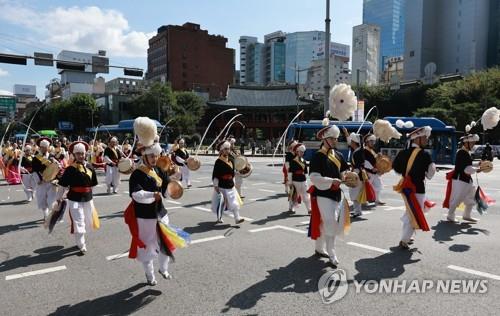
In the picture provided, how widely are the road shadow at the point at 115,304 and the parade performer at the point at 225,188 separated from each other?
138 inches

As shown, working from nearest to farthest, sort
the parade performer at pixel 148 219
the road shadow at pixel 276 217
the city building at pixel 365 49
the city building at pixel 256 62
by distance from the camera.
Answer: the parade performer at pixel 148 219, the road shadow at pixel 276 217, the city building at pixel 365 49, the city building at pixel 256 62

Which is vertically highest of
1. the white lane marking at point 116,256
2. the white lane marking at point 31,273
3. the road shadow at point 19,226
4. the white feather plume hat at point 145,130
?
the white feather plume hat at point 145,130

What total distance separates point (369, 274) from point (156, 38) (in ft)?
369

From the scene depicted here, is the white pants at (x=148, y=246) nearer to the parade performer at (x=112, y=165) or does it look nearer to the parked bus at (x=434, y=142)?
the parade performer at (x=112, y=165)

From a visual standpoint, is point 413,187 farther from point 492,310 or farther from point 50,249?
point 50,249

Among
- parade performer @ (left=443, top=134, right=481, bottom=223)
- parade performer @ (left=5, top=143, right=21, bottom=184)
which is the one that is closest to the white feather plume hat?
parade performer @ (left=443, top=134, right=481, bottom=223)

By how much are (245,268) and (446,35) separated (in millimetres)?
85465

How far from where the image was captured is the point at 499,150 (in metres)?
35.8

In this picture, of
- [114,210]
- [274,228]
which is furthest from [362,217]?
[114,210]

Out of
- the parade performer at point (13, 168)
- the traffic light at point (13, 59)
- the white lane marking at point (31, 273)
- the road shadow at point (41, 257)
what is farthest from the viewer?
the traffic light at point (13, 59)

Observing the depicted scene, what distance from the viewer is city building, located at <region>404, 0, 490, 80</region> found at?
75.2m

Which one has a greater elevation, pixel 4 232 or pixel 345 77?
pixel 345 77

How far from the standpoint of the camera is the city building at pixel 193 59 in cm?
10050

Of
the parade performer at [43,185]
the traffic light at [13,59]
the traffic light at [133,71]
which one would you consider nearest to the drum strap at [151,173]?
the parade performer at [43,185]
